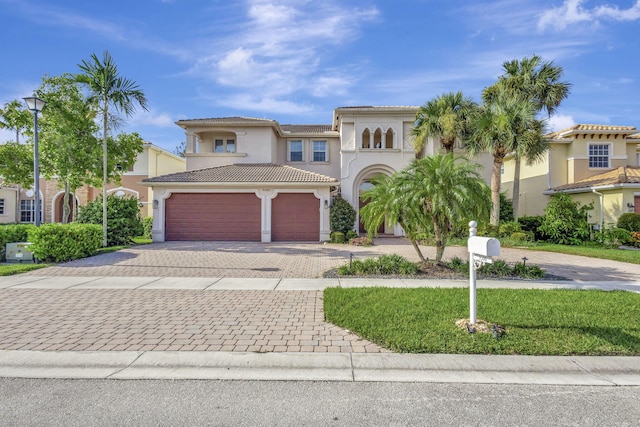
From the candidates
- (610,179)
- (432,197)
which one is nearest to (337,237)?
(432,197)

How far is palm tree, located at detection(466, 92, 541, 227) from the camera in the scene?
17828 millimetres

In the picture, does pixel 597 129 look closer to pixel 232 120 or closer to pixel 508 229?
pixel 508 229

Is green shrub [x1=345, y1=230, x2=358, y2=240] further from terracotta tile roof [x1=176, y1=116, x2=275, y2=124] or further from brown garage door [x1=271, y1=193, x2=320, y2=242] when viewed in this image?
terracotta tile roof [x1=176, y1=116, x2=275, y2=124]

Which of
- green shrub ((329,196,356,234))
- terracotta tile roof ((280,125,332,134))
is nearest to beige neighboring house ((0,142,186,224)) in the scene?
terracotta tile roof ((280,125,332,134))

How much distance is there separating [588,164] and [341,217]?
17.1 metres

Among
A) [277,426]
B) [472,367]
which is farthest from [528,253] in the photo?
[277,426]

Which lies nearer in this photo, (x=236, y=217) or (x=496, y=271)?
(x=496, y=271)

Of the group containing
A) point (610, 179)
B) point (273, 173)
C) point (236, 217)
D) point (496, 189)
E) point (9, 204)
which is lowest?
point (236, 217)

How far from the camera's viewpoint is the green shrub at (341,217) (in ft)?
61.7

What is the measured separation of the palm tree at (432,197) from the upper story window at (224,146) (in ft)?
53.0

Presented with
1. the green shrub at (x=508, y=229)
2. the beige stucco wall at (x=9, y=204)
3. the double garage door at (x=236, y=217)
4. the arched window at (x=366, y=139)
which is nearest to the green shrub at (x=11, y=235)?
the double garage door at (x=236, y=217)

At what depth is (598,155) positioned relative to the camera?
22.6 meters

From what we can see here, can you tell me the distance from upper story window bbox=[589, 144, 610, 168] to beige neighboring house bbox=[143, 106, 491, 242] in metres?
11.1

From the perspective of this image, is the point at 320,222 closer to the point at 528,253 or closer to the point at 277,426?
the point at 528,253
